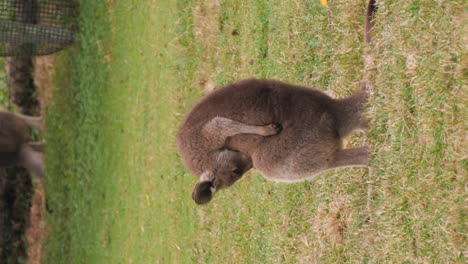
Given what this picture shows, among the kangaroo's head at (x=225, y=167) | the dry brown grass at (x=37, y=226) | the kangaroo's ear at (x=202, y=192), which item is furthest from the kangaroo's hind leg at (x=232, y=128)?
the dry brown grass at (x=37, y=226)

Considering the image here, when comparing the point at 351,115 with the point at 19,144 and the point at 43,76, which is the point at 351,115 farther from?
the point at 43,76

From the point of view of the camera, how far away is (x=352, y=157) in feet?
17.3

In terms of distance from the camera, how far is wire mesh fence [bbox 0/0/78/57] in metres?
12.2

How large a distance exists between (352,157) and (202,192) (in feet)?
4.85

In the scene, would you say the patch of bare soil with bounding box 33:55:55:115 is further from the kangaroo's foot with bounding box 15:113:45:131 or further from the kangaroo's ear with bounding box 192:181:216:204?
the kangaroo's ear with bounding box 192:181:216:204

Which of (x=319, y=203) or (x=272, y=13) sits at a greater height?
(x=272, y=13)

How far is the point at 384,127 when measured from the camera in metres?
5.03

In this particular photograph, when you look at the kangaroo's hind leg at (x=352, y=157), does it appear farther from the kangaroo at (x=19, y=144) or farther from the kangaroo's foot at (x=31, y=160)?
the kangaroo's foot at (x=31, y=160)

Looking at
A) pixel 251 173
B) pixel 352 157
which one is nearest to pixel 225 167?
pixel 352 157

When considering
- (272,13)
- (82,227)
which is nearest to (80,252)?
(82,227)

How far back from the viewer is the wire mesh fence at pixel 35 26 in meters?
12.2

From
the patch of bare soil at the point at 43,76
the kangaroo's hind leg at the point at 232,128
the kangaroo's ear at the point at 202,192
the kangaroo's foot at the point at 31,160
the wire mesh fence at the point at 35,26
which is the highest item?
the kangaroo's hind leg at the point at 232,128

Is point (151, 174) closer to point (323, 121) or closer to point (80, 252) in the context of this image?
point (80, 252)

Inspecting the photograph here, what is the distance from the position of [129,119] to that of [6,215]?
5.14 meters
